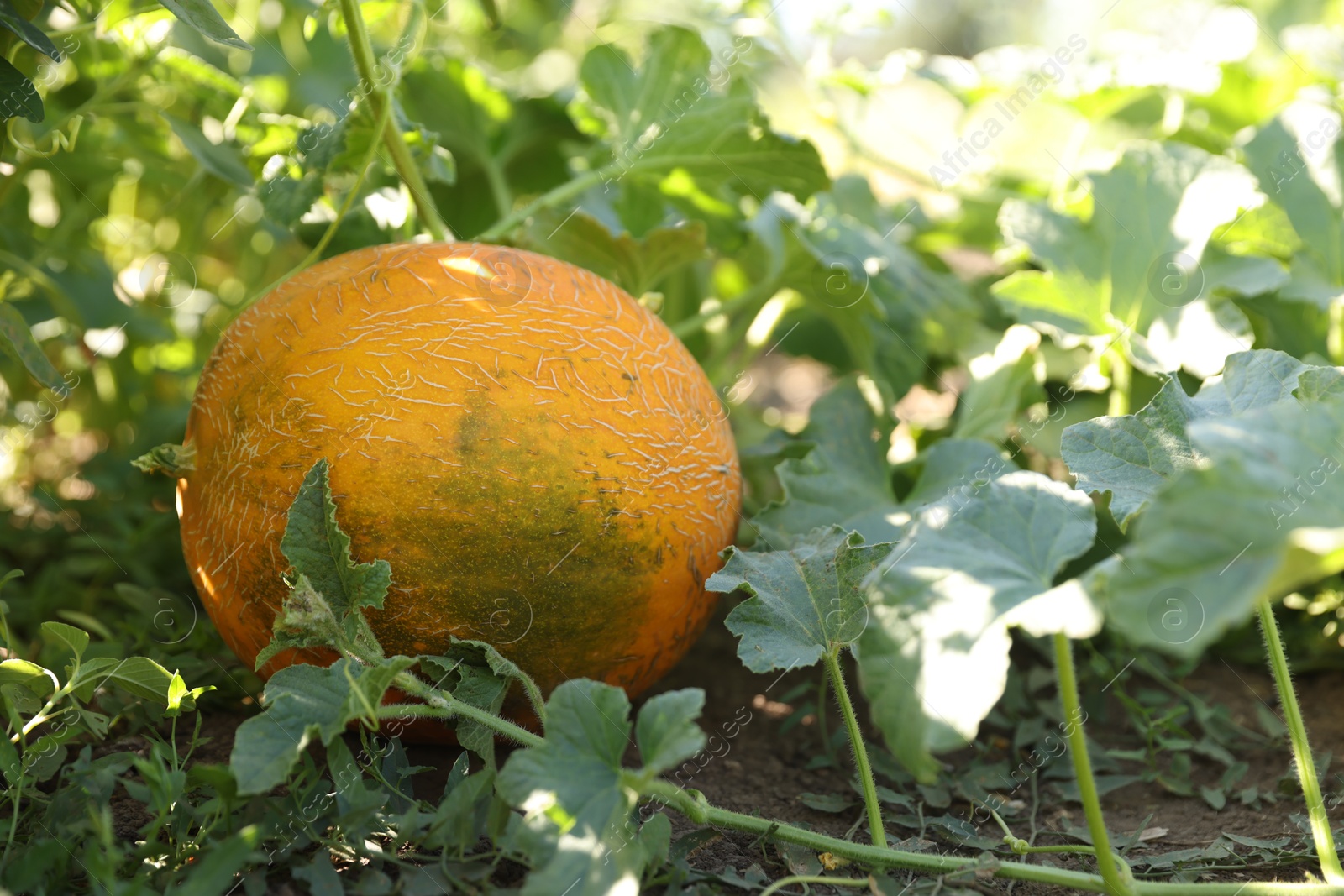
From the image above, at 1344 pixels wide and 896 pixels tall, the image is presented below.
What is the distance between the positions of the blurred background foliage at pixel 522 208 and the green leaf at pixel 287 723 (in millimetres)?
569

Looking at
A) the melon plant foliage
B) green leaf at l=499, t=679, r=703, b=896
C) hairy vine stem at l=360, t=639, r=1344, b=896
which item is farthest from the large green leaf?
green leaf at l=499, t=679, r=703, b=896

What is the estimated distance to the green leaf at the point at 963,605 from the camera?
1066mm

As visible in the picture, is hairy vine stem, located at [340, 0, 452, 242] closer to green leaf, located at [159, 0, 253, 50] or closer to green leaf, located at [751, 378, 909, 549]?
green leaf, located at [159, 0, 253, 50]

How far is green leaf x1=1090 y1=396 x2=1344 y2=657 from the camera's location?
2.96ft

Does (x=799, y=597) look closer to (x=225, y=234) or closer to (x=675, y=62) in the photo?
(x=675, y=62)

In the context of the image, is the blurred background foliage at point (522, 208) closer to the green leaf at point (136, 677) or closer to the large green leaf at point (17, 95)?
the large green leaf at point (17, 95)

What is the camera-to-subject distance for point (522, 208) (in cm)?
228

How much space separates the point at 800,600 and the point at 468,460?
0.55 metres

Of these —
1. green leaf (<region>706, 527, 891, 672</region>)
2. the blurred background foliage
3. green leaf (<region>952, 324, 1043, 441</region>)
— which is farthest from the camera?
green leaf (<region>952, 324, 1043, 441</region>)

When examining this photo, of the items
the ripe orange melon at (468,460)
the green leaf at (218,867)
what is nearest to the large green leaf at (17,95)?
the ripe orange melon at (468,460)

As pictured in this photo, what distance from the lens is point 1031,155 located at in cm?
308

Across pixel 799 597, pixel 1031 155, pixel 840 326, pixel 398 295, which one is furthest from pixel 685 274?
pixel 799 597

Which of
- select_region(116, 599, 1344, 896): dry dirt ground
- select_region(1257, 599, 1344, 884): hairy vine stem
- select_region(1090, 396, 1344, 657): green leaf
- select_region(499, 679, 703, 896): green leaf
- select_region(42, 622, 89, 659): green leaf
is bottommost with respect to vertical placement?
select_region(116, 599, 1344, 896): dry dirt ground

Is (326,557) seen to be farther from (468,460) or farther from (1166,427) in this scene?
(1166,427)
